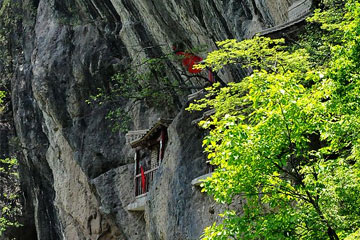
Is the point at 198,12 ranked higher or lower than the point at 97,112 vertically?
higher

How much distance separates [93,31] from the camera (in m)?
27.0

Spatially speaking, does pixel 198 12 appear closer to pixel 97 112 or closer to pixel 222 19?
pixel 222 19

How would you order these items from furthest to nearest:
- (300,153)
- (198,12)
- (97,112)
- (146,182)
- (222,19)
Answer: (97,112)
(146,182)
(198,12)
(222,19)
(300,153)

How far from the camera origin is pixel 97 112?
2498 centimetres

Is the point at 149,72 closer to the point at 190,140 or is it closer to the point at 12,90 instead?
the point at 190,140

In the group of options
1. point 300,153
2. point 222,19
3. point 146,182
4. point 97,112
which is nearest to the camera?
point 300,153

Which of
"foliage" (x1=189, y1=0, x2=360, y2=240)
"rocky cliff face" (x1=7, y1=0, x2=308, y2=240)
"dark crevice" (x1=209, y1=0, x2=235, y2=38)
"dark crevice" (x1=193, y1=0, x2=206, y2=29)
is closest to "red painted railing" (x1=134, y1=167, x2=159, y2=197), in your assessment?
"rocky cliff face" (x1=7, y1=0, x2=308, y2=240)

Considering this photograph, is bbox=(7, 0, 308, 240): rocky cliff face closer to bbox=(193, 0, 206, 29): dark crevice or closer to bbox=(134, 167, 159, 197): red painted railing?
bbox=(193, 0, 206, 29): dark crevice

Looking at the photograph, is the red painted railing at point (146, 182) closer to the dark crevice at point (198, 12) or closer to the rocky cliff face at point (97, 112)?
the rocky cliff face at point (97, 112)

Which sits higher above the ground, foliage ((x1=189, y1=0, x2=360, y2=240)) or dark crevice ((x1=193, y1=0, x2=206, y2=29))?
dark crevice ((x1=193, y1=0, x2=206, y2=29))

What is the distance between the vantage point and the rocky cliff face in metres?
16.9

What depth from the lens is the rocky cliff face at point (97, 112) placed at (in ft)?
55.5

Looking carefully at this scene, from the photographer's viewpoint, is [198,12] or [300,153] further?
[198,12]

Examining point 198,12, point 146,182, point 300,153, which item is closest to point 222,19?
point 198,12
